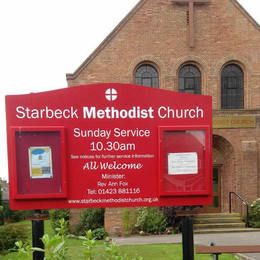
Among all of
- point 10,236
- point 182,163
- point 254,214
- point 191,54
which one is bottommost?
point 254,214

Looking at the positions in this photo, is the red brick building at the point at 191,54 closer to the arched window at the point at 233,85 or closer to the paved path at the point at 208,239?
the arched window at the point at 233,85

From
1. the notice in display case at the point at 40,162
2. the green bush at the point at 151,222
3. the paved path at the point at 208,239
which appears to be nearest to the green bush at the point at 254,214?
the paved path at the point at 208,239

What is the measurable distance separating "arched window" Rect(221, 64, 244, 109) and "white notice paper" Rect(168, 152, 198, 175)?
1509cm

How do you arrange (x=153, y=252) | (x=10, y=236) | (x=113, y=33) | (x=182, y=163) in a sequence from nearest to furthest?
(x=182, y=163), (x=153, y=252), (x=10, y=236), (x=113, y=33)

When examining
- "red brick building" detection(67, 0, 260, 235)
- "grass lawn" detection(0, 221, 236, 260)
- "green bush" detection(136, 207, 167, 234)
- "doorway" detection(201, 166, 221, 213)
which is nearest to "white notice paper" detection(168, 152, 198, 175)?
"grass lawn" detection(0, 221, 236, 260)

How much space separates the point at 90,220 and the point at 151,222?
3.35m

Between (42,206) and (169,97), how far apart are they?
7.05ft

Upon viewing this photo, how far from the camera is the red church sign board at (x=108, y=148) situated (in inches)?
222

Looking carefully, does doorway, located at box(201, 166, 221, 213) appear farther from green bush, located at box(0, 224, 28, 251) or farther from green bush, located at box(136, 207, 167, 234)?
green bush, located at box(0, 224, 28, 251)

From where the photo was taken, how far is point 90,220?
62.1ft

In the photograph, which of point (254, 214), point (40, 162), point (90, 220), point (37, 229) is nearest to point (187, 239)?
point (37, 229)

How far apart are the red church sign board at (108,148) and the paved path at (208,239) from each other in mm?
8766

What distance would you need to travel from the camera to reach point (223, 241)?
14.4 meters

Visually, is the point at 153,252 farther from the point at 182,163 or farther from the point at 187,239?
the point at 182,163
